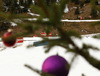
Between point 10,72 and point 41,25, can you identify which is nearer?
point 41,25

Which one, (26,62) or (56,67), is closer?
(56,67)

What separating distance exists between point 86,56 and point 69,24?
11.5 meters

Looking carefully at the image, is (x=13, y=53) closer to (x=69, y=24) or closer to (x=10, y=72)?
(x=10, y=72)

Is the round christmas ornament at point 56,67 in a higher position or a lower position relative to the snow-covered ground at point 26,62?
higher

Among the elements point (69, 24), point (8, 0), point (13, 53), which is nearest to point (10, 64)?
point (13, 53)

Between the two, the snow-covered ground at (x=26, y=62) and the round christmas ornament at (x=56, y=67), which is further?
the snow-covered ground at (x=26, y=62)

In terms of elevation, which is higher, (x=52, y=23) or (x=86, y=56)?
(x=52, y=23)

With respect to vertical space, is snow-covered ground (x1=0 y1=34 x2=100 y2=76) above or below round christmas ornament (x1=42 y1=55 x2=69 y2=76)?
below

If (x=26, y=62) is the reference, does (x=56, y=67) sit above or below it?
above

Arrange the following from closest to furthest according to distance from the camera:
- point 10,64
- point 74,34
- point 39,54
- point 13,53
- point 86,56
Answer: point 74,34 → point 86,56 → point 10,64 → point 39,54 → point 13,53

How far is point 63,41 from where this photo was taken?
0.98 meters

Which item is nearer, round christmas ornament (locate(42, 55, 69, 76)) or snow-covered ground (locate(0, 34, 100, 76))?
round christmas ornament (locate(42, 55, 69, 76))

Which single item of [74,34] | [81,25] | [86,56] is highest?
[74,34]

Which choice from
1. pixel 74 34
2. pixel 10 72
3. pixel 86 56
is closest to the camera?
pixel 74 34
